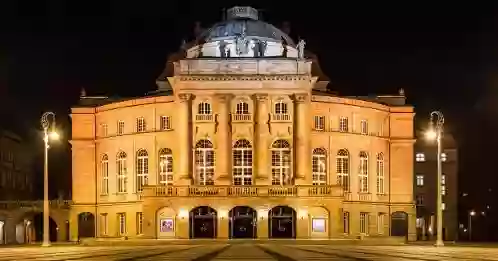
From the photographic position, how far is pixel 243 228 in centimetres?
11356

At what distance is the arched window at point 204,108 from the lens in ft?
384

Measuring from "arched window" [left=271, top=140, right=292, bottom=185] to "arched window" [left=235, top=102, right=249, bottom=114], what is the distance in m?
4.93

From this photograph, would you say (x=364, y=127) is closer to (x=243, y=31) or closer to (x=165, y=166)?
(x=243, y=31)

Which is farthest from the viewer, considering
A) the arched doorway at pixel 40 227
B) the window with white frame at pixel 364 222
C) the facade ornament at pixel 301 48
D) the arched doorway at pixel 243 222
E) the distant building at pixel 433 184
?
the distant building at pixel 433 184

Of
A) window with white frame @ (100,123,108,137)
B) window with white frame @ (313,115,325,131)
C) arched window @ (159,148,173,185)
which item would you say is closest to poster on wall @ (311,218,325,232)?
window with white frame @ (313,115,325,131)

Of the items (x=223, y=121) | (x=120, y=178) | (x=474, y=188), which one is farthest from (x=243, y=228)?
(x=474, y=188)

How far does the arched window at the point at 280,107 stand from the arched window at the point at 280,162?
3.34m

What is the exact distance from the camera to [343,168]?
4872 inches

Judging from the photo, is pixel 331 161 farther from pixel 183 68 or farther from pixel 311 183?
pixel 183 68

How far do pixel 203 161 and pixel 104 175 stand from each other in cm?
1772

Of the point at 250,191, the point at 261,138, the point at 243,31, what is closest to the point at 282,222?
the point at 250,191

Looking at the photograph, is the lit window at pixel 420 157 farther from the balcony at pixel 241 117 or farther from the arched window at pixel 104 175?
the arched window at pixel 104 175

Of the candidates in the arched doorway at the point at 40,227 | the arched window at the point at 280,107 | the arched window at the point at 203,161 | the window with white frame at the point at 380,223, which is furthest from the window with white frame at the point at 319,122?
the arched doorway at the point at 40,227

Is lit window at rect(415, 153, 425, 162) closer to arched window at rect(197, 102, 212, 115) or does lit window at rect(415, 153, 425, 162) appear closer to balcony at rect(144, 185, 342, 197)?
arched window at rect(197, 102, 212, 115)
